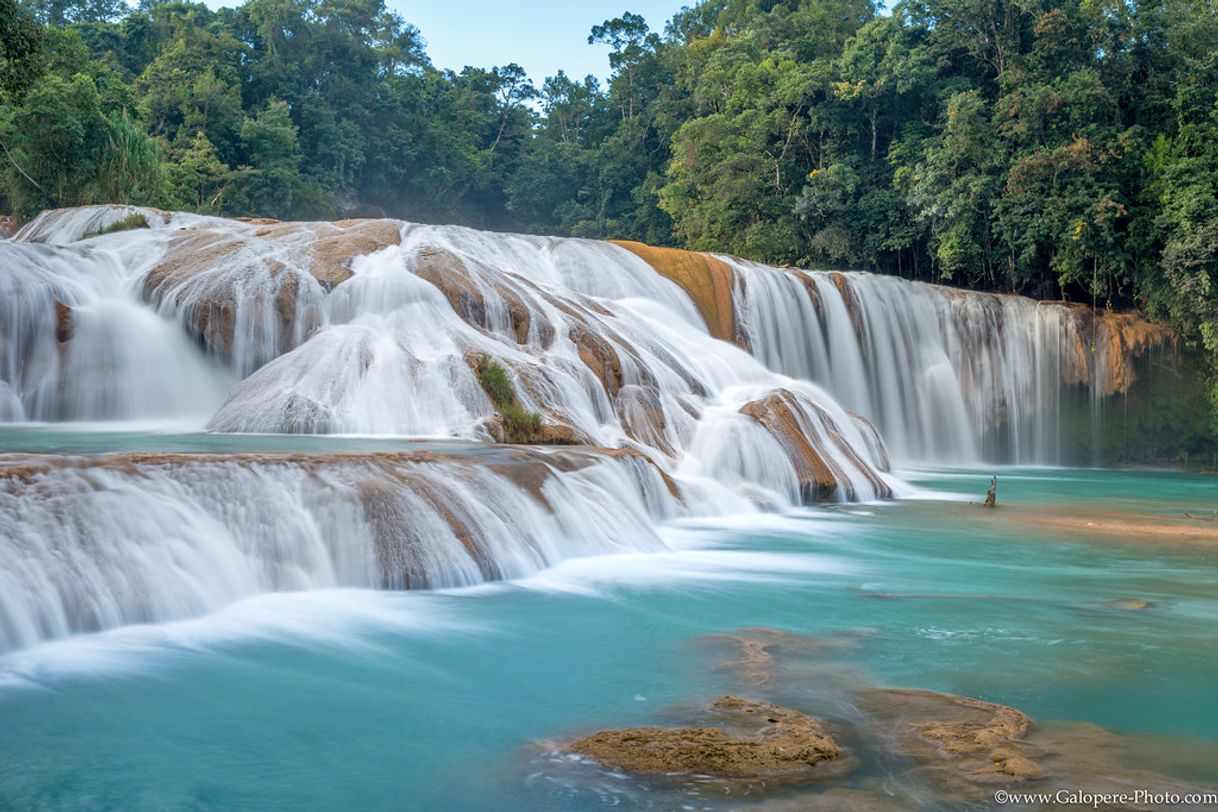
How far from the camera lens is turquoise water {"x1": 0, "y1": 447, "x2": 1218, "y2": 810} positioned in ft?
14.7

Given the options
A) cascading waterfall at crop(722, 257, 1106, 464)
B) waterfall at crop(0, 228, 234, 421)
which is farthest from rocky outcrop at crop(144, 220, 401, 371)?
cascading waterfall at crop(722, 257, 1106, 464)

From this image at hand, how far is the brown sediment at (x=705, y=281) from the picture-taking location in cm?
2119

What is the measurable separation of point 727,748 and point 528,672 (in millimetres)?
1808

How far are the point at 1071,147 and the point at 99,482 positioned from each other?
2222cm

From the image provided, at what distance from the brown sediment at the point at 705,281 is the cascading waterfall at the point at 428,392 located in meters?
0.06

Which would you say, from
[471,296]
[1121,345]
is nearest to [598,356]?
[471,296]

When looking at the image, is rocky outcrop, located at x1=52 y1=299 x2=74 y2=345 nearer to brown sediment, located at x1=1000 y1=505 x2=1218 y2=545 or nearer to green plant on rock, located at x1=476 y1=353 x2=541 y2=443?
green plant on rock, located at x1=476 y1=353 x2=541 y2=443

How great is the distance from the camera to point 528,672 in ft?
20.2

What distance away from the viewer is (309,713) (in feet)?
17.4

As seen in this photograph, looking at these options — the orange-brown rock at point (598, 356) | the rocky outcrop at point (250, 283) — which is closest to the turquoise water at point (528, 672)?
the rocky outcrop at point (250, 283)

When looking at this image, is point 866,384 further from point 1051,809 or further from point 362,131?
point 362,131

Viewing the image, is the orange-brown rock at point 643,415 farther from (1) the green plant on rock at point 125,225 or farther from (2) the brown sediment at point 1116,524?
(1) the green plant on rock at point 125,225

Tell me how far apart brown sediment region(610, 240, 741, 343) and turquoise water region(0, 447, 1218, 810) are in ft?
37.6

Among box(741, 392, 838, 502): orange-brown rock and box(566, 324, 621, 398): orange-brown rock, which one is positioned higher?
box(566, 324, 621, 398): orange-brown rock
